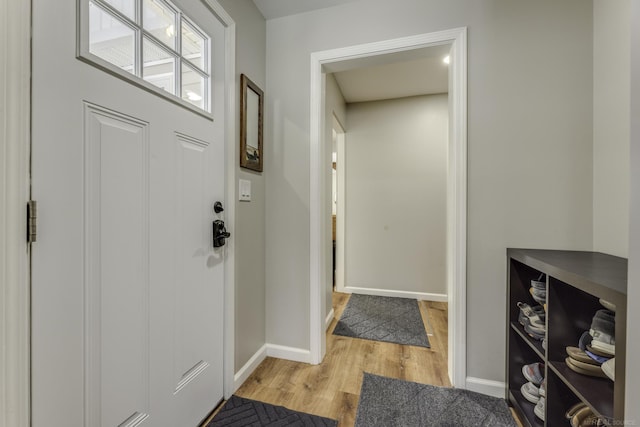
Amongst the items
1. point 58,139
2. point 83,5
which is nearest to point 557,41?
point 83,5

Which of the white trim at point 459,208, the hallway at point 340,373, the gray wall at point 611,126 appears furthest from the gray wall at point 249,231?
the gray wall at point 611,126

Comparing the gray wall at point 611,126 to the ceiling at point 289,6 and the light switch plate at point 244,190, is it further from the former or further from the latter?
the light switch plate at point 244,190

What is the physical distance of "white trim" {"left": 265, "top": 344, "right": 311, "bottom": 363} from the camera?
1.85 m

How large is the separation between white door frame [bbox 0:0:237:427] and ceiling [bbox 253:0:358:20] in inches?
55.8

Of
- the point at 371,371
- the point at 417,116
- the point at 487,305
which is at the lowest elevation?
the point at 371,371

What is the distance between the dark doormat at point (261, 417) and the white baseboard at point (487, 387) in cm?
83

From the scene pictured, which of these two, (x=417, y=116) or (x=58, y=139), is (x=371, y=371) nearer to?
(x=58, y=139)

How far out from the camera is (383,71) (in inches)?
100

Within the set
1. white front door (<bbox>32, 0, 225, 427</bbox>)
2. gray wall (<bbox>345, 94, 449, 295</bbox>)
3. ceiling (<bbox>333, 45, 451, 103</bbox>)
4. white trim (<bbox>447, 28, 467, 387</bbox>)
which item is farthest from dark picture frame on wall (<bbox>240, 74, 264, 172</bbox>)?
gray wall (<bbox>345, 94, 449, 295</bbox>)

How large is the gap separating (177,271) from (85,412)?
0.51 m

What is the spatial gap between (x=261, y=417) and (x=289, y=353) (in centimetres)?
53

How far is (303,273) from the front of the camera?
186 centimetres

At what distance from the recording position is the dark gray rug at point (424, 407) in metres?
1.33

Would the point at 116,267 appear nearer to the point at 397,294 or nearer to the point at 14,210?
the point at 14,210
